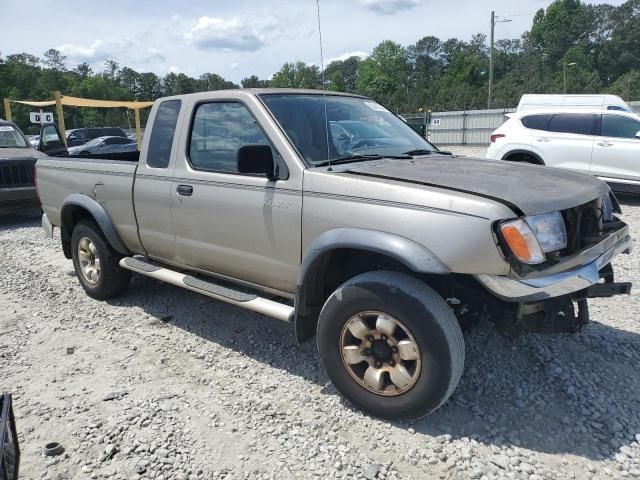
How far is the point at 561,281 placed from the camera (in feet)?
9.05

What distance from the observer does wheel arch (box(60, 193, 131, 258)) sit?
4.91 meters

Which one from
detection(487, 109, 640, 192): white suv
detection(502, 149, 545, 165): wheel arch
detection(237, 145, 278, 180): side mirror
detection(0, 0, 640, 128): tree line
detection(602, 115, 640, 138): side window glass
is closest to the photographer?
detection(237, 145, 278, 180): side mirror

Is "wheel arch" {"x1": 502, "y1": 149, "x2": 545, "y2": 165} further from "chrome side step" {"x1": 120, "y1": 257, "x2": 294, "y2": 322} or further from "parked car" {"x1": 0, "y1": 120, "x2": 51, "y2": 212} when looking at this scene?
"parked car" {"x1": 0, "y1": 120, "x2": 51, "y2": 212}

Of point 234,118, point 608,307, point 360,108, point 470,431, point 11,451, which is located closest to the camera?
point 11,451

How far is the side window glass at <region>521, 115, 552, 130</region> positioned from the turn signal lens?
8648 millimetres

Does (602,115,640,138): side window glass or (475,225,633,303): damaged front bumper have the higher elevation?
(602,115,640,138): side window glass

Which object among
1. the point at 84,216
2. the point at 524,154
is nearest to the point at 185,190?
the point at 84,216

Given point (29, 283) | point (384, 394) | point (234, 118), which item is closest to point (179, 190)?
point (234, 118)

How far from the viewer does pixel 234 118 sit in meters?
3.92

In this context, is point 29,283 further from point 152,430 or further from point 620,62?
point 620,62

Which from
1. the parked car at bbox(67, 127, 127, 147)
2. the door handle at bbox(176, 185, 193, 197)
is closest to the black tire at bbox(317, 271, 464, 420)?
the door handle at bbox(176, 185, 193, 197)

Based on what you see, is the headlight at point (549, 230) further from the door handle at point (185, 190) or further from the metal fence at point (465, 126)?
the metal fence at point (465, 126)

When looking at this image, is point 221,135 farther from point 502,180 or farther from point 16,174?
point 16,174

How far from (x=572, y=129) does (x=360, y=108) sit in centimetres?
748
